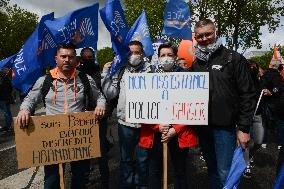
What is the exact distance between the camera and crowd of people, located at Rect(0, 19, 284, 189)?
12.1ft

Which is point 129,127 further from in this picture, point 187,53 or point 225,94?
point 187,53

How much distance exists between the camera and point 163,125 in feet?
13.5

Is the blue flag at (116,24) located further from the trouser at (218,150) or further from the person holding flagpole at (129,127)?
the trouser at (218,150)

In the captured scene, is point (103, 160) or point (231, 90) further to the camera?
point (103, 160)

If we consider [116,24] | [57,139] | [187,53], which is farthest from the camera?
[187,53]

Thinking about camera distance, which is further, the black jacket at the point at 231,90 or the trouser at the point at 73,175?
the trouser at the point at 73,175

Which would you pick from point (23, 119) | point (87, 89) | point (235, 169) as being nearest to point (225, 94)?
point (235, 169)

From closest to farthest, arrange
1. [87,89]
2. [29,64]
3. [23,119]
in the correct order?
1. [23,119]
2. [87,89]
3. [29,64]

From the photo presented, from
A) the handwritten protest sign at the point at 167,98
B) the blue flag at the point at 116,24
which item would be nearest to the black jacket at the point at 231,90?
the handwritten protest sign at the point at 167,98

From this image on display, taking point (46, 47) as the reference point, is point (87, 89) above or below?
below

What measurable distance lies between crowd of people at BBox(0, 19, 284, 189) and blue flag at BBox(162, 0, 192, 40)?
109 inches

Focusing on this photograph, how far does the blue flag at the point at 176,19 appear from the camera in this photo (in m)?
7.07

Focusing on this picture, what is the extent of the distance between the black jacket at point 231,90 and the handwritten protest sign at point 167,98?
12cm

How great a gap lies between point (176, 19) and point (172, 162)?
3.56m
